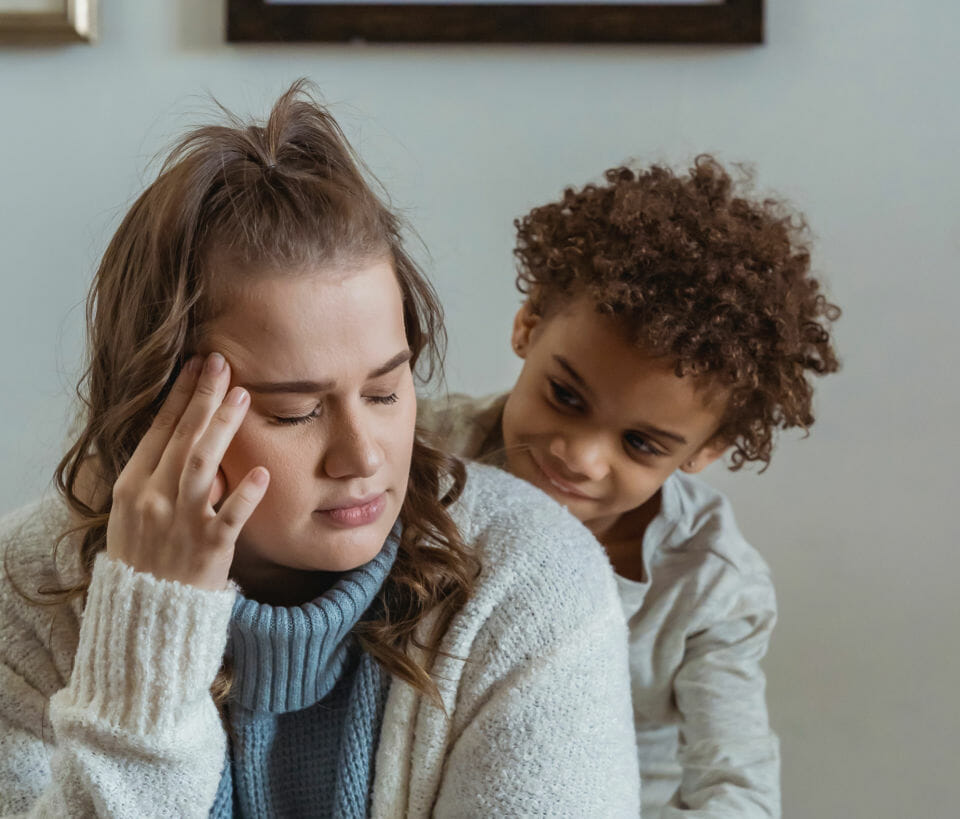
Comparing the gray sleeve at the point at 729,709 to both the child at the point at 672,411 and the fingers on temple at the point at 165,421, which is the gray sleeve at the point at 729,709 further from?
the fingers on temple at the point at 165,421

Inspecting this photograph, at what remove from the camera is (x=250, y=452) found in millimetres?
823

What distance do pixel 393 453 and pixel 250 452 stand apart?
0.37ft

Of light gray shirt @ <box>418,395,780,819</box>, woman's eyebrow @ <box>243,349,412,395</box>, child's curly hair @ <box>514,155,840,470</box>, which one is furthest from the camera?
light gray shirt @ <box>418,395,780,819</box>

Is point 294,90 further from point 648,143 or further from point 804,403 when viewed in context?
point 804,403

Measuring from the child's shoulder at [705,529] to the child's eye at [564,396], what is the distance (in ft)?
0.65

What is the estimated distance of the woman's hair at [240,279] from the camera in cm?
83

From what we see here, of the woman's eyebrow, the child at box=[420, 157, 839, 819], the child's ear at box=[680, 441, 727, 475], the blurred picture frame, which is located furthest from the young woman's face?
the blurred picture frame

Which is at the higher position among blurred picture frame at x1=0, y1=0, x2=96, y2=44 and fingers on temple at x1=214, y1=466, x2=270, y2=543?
blurred picture frame at x1=0, y1=0, x2=96, y2=44

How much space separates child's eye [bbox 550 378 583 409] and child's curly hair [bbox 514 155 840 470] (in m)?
0.09

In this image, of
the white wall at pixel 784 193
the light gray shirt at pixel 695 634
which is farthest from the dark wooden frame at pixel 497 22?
the light gray shirt at pixel 695 634

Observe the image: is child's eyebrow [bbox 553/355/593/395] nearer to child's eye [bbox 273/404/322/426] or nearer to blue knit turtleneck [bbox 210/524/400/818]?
blue knit turtleneck [bbox 210/524/400/818]

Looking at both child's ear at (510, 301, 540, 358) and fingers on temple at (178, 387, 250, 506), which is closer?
fingers on temple at (178, 387, 250, 506)

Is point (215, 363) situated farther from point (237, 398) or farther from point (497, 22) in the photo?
point (497, 22)

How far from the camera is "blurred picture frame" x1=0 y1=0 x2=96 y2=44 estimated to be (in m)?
1.28
